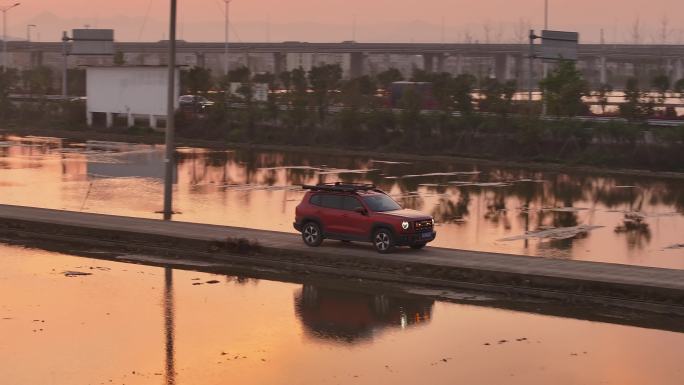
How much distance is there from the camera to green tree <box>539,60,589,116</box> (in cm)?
7406

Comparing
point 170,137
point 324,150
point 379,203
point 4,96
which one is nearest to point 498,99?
point 324,150

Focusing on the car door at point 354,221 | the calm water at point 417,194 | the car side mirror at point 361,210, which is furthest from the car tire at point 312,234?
the calm water at point 417,194

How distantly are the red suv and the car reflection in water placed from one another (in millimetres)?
3193

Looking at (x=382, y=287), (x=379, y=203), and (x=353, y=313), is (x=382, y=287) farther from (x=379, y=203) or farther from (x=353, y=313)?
(x=379, y=203)

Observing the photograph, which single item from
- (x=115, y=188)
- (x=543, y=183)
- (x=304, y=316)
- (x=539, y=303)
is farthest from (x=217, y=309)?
(x=543, y=183)

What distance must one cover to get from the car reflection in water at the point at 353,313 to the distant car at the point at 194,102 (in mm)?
65186

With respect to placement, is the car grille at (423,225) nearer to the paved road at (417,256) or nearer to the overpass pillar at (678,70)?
the paved road at (417,256)

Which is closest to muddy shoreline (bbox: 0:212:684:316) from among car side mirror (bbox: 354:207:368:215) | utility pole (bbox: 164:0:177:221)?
car side mirror (bbox: 354:207:368:215)

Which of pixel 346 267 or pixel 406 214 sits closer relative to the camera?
pixel 346 267

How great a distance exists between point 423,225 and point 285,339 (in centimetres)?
863

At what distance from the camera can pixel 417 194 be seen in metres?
46.0

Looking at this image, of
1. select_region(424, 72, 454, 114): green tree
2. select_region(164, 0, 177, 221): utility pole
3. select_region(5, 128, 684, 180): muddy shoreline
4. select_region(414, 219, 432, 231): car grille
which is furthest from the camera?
select_region(424, 72, 454, 114): green tree

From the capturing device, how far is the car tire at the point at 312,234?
28109 millimetres

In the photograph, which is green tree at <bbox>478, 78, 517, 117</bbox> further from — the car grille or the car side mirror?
the car side mirror
